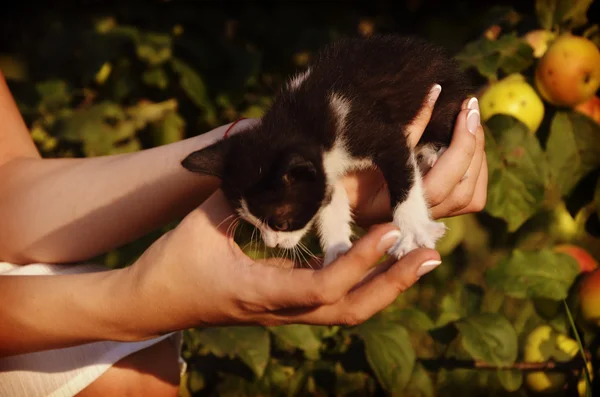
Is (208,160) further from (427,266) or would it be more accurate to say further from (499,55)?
(499,55)

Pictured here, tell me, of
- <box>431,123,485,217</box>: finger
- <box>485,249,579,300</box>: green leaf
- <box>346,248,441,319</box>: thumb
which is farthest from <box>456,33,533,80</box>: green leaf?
<box>346,248,441,319</box>: thumb

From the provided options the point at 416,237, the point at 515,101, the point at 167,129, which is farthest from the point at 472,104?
the point at 167,129

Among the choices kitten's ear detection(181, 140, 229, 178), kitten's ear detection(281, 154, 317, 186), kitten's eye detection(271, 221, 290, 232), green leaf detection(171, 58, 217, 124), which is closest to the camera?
kitten's ear detection(281, 154, 317, 186)

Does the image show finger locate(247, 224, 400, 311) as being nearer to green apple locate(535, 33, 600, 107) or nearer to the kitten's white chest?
the kitten's white chest

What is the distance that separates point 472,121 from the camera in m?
1.87

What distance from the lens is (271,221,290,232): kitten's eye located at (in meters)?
1.77

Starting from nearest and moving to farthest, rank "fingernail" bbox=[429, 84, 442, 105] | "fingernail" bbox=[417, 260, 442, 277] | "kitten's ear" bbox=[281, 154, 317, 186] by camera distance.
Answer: "fingernail" bbox=[417, 260, 442, 277] < "kitten's ear" bbox=[281, 154, 317, 186] < "fingernail" bbox=[429, 84, 442, 105]

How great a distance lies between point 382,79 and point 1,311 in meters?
1.13

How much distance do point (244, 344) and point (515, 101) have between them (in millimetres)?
1157

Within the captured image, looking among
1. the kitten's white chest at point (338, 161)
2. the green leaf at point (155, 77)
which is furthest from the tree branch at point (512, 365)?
the green leaf at point (155, 77)

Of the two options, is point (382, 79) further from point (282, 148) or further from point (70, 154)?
point (70, 154)

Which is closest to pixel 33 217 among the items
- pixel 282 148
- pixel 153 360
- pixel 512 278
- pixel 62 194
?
pixel 62 194

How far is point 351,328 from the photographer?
227 cm

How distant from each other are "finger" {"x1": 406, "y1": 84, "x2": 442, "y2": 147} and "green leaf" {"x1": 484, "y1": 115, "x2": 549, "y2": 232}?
391 millimetres
